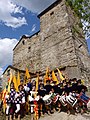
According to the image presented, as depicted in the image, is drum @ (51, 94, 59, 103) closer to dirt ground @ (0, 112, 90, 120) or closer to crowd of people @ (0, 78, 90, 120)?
crowd of people @ (0, 78, 90, 120)

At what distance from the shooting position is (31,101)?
Answer: 29.3 ft

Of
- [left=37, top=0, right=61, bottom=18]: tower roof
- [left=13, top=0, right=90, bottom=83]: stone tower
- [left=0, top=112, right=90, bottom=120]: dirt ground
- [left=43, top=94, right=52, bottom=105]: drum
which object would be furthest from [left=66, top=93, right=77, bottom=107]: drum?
[left=37, top=0, right=61, bottom=18]: tower roof

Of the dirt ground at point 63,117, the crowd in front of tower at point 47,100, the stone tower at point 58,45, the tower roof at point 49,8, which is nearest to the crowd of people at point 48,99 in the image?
the crowd in front of tower at point 47,100

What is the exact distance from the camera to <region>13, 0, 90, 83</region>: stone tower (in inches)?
769

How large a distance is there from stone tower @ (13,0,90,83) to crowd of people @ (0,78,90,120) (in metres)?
7.33

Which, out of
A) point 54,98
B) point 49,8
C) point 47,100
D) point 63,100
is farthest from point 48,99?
point 49,8

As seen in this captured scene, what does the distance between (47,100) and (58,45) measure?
1332cm

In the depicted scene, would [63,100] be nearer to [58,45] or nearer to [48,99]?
[48,99]

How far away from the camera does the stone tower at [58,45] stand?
19.5 meters

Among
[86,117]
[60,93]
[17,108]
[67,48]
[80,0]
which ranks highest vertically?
[80,0]

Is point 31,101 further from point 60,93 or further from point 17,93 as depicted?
point 60,93

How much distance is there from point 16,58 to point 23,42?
9.22 feet

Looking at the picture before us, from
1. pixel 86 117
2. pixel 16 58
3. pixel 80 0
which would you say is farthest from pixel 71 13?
pixel 86 117

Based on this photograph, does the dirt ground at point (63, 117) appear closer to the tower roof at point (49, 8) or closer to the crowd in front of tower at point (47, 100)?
the crowd in front of tower at point (47, 100)
